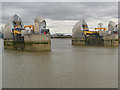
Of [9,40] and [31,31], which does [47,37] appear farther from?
[9,40]

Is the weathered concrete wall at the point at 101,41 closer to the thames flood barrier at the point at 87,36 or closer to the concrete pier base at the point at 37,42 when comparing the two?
the thames flood barrier at the point at 87,36

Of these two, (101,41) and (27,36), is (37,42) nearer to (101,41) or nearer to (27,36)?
(27,36)

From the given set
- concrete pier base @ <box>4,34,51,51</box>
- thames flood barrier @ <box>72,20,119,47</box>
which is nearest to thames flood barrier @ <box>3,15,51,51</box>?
concrete pier base @ <box>4,34,51,51</box>

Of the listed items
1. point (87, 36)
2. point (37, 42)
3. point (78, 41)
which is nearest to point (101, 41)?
point (87, 36)

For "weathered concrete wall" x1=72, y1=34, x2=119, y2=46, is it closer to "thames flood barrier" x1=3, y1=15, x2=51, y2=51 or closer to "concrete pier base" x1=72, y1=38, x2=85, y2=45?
"concrete pier base" x1=72, y1=38, x2=85, y2=45

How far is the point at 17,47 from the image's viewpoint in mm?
28609

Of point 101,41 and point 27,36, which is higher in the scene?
point 27,36

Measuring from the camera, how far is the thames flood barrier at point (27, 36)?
2373 cm

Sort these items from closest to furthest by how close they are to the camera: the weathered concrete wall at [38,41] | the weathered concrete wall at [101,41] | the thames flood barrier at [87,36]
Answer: the weathered concrete wall at [38,41]
the weathered concrete wall at [101,41]
the thames flood barrier at [87,36]

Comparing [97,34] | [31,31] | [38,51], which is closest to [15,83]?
[38,51]

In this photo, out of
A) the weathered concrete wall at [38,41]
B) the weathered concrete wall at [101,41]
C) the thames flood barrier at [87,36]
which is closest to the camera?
the weathered concrete wall at [38,41]

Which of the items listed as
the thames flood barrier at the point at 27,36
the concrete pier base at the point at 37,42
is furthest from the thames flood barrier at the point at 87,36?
the concrete pier base at the point at 37,42

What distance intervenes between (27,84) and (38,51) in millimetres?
15359

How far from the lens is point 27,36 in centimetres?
2442
